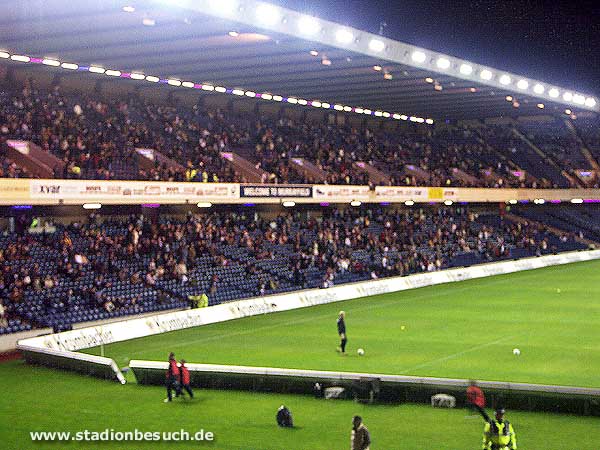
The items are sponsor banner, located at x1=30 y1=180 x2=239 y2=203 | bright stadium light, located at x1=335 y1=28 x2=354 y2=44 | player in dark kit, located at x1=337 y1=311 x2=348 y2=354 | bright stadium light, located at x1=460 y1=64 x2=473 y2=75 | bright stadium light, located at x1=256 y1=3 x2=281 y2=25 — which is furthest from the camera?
bright stadium light, located at x1=460 y1=64 x2=473 y2=75

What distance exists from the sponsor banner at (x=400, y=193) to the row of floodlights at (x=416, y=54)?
8.32 meters

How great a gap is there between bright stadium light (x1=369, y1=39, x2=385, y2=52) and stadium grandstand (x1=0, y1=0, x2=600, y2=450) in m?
0.25

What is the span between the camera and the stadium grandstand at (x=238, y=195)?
3002cm

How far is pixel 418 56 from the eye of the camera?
160 feet

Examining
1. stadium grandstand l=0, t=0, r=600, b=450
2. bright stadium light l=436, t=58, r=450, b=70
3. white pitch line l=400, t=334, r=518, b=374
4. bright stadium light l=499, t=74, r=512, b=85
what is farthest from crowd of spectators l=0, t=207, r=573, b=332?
white pitch line l=400, t=334, r=518, b=374

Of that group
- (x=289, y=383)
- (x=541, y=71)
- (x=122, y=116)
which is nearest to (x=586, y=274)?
(x=541, y=71)

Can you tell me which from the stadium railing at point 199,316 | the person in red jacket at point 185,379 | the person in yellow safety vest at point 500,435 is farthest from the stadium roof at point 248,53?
the person in yellow safety vest at point 500,435

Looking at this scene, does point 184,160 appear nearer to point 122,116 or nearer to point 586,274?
point 122,116

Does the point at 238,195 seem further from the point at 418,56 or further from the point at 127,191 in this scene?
the point at 418,56

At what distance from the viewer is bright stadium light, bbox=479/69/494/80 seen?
55.5m

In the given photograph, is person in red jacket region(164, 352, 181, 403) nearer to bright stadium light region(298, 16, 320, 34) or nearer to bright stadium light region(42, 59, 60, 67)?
bright stadium light region(298, 16, 320, 34)

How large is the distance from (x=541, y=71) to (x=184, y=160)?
127 feet

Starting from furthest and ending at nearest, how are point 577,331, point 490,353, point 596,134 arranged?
1. point 596,134
2. point 577,331
3. point 490,353

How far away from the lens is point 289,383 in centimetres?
2236
